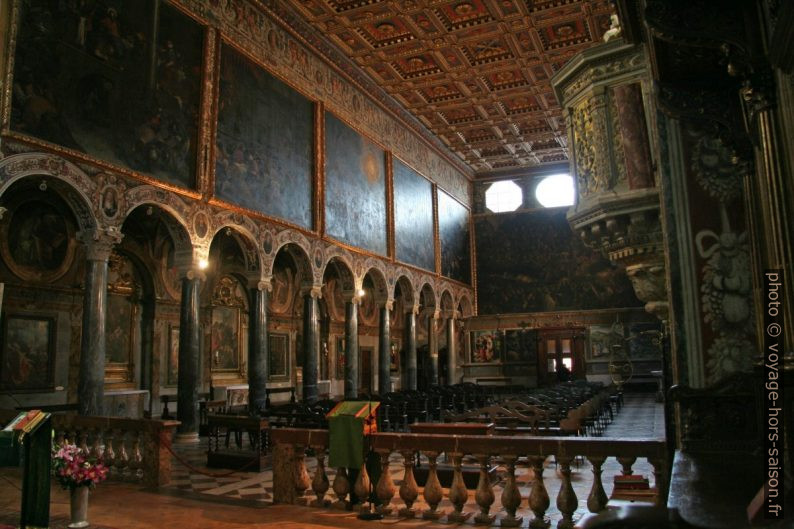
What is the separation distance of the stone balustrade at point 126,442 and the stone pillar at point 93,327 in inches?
69.4

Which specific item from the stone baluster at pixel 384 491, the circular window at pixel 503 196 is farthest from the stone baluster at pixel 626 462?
the circular window at pixel 503 196

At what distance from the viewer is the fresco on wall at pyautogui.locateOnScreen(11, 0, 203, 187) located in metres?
10.4

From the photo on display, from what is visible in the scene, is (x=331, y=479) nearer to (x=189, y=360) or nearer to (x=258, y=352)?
(x=189, y=360)

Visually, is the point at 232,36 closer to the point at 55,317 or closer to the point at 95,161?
the point at 95,161

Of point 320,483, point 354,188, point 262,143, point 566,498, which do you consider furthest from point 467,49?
point 566,498

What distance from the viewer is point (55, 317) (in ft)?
47.8

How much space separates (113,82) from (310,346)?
8.84 meters

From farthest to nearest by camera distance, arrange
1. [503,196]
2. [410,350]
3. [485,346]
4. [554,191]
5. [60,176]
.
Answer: [503,196]
[554,191]
[485,346]
[410,350]
[60,176]

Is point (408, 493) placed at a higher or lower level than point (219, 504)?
higher

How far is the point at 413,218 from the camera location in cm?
2534

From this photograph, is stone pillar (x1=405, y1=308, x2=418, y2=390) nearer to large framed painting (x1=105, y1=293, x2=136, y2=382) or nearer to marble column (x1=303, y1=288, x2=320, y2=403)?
marble column (x1=303, y1=288, x2=320, y2=403)

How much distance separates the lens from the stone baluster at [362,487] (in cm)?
594

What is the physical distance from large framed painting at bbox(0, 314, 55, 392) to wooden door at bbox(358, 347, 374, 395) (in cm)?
1470

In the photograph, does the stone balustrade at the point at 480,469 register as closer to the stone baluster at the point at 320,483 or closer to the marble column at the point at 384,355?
the stone baluster at the point at 320,483
